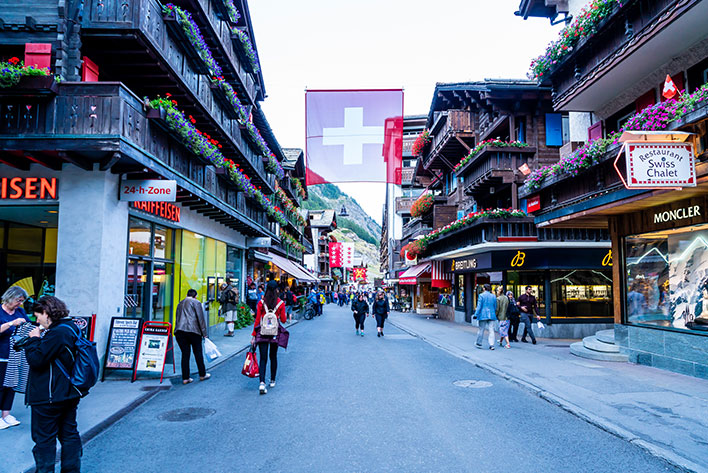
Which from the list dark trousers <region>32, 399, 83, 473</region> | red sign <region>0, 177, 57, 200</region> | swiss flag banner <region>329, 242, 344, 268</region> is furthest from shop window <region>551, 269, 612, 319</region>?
swiss flag banner <region>329, 242, 344, 268</region>

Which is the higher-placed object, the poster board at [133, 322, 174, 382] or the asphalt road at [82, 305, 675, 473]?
the poster board at [133, 322, 174, 382]

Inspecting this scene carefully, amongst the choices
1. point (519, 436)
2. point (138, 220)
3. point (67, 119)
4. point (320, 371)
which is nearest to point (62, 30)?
point (67, 119)

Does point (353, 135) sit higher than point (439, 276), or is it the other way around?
point (353, 135)

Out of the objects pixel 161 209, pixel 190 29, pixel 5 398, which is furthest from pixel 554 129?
pixel 5 398

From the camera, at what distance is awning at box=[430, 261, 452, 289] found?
3016cm

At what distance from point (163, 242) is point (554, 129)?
16256 millimetres

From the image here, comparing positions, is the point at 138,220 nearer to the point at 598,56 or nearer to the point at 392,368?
the point at 392,368

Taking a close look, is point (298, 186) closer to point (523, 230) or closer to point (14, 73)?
point (523, 230)

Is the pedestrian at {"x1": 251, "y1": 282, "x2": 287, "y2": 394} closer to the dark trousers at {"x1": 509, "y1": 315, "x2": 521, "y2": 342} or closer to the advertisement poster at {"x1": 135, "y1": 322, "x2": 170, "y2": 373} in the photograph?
the advertisement poster at {"x1": 135, "y1": 322, "x2": 170, "y2": 373}

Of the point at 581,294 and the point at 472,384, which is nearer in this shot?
the point at 472,384

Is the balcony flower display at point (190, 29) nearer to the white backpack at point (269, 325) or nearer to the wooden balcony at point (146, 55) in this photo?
the wooden balcony at point (146, 55)

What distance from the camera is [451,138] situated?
→ 2630cm

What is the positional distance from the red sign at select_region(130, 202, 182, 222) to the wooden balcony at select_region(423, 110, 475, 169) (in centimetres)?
1723

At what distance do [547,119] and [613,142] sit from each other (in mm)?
10569
